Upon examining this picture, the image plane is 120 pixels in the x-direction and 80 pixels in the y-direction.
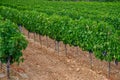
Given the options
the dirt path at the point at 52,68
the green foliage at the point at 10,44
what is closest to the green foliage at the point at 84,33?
the dirt path at the point at 52,68

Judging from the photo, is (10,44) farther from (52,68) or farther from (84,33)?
(84,33)

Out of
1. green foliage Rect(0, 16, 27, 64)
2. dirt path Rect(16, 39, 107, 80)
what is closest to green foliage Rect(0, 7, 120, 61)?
dirt path Rect(16, 39, 107, 80)

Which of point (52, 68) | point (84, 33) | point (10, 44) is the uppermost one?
point (10, 44)

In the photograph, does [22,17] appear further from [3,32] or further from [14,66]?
[3,32]

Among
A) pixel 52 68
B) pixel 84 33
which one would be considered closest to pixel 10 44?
pixel 52 68

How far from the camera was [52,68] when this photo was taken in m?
17.0

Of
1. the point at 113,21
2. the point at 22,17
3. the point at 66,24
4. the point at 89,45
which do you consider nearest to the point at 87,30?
the point at 89,45

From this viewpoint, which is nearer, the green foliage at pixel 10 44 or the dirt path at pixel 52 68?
the green foliage at pixel 10 44

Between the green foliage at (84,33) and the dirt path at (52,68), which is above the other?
the green foliage at (84,33)

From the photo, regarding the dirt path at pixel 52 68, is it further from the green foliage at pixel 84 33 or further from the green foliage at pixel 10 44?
the green foliage at pixel 10 44

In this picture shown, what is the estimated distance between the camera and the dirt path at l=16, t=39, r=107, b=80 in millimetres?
15789

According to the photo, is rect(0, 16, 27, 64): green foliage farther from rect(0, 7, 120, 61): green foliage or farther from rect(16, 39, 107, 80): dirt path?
rect(0, 7, 120, 61): green foliage

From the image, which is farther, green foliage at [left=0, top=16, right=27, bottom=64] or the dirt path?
the dirt path

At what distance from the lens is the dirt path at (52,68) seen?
15789 mm
